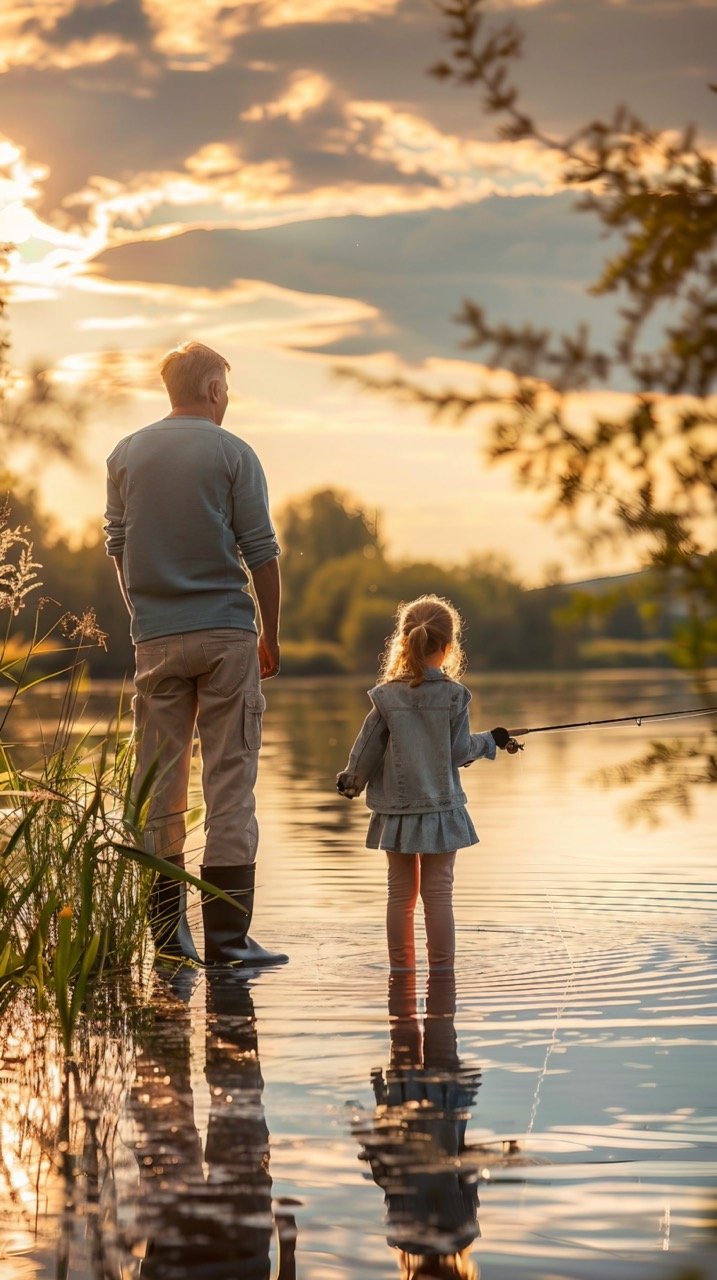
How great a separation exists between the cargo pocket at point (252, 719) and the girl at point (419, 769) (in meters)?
0.33

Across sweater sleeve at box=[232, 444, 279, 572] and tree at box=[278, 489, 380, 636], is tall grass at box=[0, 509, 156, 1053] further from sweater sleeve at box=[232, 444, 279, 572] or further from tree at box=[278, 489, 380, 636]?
tree at box=[278, 489, 380, 636]

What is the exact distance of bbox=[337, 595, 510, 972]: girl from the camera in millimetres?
6465

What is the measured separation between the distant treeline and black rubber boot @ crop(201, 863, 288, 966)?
46.5 meters

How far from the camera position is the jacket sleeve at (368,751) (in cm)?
665

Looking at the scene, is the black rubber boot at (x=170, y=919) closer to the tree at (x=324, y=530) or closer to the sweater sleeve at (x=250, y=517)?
the sweater sleeve at (x=250, y=517)

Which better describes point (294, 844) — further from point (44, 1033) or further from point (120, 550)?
point (44, 1033)

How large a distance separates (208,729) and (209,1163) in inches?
112

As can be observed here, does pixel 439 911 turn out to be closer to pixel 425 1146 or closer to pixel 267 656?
pixel 267 656

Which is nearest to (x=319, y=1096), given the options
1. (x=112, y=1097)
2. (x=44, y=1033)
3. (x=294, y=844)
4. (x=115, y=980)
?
(x=112, y=1097)

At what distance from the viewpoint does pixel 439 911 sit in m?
6.39

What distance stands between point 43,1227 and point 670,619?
181cm

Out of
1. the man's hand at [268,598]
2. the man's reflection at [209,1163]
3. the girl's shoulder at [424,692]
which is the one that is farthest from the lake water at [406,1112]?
the man's hand at [268,598]

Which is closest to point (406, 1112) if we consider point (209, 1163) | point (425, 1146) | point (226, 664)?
point (425, 1146)

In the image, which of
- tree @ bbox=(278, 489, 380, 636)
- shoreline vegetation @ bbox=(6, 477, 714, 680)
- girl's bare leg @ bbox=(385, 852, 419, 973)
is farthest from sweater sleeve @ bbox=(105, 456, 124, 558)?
tree @ bbox=(278, 489, 380, 636)
